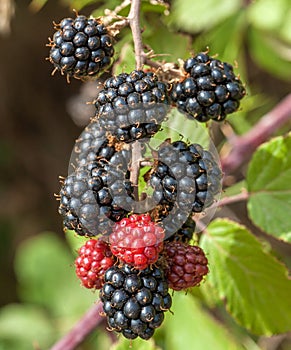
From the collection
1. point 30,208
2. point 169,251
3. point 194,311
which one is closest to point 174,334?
point 194,311

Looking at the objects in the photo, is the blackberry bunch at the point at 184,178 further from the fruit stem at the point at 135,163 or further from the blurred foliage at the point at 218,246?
the blurred foliage at the point at 218,246

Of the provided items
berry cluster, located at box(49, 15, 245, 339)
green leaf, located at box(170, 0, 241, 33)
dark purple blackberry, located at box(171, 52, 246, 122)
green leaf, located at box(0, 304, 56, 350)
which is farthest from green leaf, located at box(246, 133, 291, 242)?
green leaf, located at box(0, 304, 56, 350)

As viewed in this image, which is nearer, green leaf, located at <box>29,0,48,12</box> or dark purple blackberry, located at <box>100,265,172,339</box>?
dark purple blackberry, located at <box>100,265,172,339</box>

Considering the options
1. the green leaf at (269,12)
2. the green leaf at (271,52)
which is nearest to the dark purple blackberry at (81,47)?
the green leaf at (269,12)

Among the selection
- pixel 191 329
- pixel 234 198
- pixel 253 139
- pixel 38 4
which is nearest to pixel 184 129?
pixel 234 198

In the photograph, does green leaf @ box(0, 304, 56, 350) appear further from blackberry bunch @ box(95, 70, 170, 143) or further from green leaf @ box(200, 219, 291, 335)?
blackberry bunch @ box(95, 70, 170, 143)

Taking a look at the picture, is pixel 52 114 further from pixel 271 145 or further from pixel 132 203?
pixel 132 203

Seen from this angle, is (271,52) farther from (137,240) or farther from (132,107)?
(137,240)
